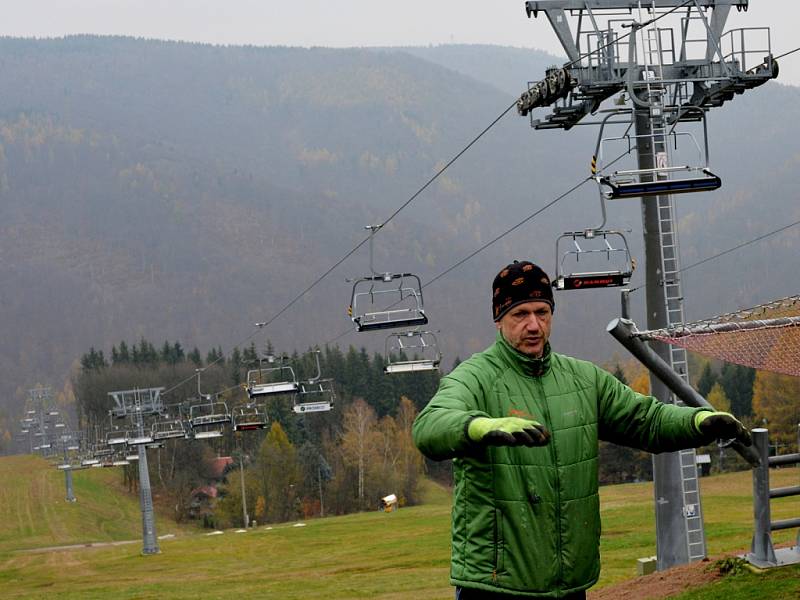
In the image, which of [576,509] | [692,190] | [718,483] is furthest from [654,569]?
[718,483]

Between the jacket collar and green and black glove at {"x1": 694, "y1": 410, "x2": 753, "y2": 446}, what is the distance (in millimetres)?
625

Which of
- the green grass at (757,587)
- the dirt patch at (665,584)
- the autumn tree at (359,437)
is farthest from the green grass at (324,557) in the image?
the autumn tree at (359,437)

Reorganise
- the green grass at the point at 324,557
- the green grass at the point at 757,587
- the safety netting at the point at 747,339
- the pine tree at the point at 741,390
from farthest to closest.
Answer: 1. the pine tree at the point at 741,390
2. the green grass at the point at 324,557
3. the green grass at the point at 757,587
4. the safety netting at the point at 747,339

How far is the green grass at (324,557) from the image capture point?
34344 millimetres

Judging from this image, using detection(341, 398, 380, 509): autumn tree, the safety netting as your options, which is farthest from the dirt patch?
detection(341, 398, 380, 509): autumn tree

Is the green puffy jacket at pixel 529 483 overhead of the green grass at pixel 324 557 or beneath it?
overhead

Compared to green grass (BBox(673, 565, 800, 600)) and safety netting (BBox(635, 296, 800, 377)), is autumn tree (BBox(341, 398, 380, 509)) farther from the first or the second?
safety netting (BBox(635, 296, 800, 377))

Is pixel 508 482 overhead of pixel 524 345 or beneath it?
beneath

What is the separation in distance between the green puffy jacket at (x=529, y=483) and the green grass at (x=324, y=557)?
762 centimetres

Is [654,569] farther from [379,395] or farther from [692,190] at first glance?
[379,395]

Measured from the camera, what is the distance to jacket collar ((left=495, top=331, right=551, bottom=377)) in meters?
5.31

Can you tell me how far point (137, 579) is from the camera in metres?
52.9

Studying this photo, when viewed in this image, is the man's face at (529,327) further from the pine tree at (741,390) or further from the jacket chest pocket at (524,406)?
the pine tree at (741,390)

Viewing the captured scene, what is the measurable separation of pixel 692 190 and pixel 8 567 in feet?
207
